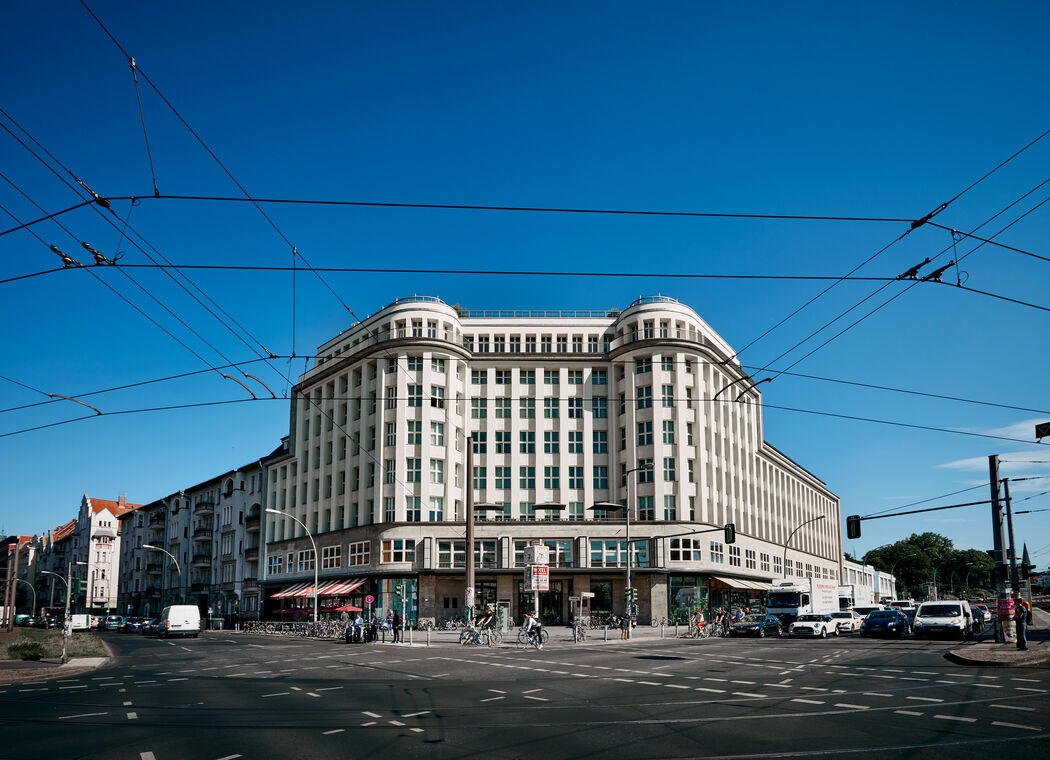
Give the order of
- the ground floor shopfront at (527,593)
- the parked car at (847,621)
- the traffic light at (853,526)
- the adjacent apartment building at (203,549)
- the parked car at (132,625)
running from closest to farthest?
the traffic light at (853,526) < the parked car at (847,621) < the ground floor shopfront at (527,593) < the parked car at (132,625) < the adjacent apartment building at (203,549)

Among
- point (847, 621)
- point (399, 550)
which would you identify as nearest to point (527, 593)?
point (399, 550)

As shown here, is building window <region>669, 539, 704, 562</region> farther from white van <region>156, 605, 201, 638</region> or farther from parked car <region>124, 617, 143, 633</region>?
parked car <region>124, 617, 143, 633</region>

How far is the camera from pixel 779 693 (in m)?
17.0

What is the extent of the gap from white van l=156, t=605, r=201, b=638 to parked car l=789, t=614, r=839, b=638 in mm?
36716

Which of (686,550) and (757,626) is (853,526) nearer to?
(757,626)

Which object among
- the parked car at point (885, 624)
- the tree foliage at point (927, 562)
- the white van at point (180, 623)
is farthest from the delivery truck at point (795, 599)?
the tree foliage at point (927, 562)

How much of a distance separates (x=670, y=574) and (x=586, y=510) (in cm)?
920

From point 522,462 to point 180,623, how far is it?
27520mm

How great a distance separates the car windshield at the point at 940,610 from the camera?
39.1 metres

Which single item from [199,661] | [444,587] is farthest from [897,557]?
[199,661]

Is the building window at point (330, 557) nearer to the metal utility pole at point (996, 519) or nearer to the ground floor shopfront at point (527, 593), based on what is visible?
the ground floor shopfront at point (527, 593)

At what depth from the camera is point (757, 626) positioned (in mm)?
44562

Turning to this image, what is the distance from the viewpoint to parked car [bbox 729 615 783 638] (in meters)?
44.6

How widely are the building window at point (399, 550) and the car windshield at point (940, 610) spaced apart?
3404 cm
